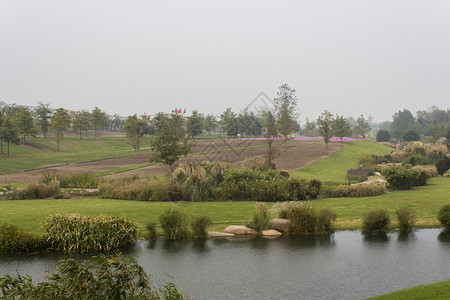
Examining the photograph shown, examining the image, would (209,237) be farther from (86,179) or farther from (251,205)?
(86,179)

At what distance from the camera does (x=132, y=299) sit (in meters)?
Answer: 7.38

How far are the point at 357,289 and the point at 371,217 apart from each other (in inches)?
247

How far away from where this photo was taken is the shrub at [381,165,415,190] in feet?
83.2

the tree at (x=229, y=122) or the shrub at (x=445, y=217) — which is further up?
the tree at (x=229, y=122)

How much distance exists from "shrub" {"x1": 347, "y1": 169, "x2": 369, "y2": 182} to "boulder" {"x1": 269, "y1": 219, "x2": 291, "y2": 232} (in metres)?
16.5

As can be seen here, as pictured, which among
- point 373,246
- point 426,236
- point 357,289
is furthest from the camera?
point 426,236

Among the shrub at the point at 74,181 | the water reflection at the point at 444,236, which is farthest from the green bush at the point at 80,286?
the shrub at the point at 74,181

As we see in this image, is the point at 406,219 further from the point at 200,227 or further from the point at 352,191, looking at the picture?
the point at 200,227

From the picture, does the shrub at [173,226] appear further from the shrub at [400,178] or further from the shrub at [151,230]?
the shrub at [400,178]

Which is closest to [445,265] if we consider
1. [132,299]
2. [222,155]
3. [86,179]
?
[132,299]

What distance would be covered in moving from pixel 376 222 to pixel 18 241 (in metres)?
13.9

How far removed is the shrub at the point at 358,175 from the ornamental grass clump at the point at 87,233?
21984 millimetres

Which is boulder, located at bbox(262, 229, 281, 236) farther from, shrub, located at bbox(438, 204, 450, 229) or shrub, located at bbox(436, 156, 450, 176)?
shrub, located at bbox(436, 156, 450, 176)

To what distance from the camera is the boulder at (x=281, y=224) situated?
15273 mm
